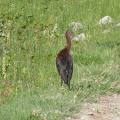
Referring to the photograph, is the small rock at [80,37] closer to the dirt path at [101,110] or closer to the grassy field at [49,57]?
the grassy field at [49,57]

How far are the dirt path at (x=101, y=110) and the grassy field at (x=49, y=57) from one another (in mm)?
129

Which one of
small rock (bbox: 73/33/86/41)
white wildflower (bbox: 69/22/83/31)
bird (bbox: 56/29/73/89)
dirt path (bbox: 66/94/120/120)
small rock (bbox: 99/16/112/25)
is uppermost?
small rock (bbox: 99/16/112/25)

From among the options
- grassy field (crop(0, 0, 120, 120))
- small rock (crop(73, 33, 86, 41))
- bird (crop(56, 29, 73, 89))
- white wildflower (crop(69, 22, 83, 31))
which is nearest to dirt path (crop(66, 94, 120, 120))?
grassy field (crop(0, 0, 120, 120))

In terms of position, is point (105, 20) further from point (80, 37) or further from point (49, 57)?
point (49, 57)

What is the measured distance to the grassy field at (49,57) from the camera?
7.52 metres

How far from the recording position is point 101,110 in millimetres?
7352

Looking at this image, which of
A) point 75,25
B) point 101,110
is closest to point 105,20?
point 75,25

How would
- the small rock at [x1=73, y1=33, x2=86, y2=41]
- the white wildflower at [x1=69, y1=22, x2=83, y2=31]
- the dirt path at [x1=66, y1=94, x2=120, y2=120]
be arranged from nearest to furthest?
the dirt path at [x1=66, y1=94, x2=120, y2=120], the small rock at [x1=73, y1=33, x2=86, y2=41], the white wildflower at [x1=69, y1=22, x2=83, y2=31]

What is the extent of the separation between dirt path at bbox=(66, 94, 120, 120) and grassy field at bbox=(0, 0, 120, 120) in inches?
5.1

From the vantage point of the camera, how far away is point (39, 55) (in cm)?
1069

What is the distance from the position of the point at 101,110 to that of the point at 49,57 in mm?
3420

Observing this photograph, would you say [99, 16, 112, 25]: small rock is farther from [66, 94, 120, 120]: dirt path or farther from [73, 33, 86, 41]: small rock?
[66, 94, 120, 120]: dirt path

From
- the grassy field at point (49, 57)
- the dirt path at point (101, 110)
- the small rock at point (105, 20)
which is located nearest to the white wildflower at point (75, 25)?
the grassy field at point (49, 57)

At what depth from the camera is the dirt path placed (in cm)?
710
